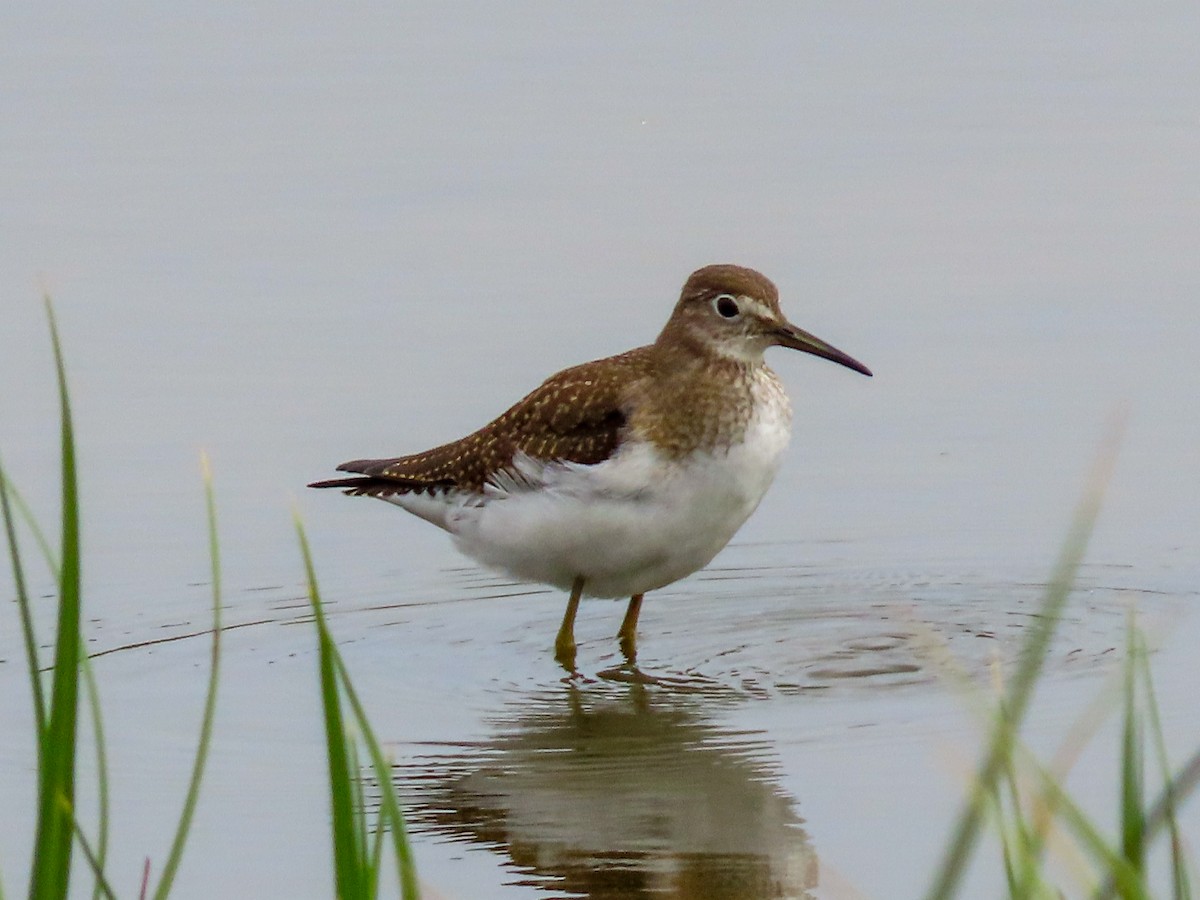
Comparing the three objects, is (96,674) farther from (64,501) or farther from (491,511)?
(64,501)

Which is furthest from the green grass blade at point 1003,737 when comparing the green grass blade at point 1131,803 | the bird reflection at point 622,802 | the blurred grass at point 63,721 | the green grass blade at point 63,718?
the bird reflection at point 622,802

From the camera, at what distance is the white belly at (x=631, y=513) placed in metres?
7.99

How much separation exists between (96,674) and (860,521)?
10.8 feet

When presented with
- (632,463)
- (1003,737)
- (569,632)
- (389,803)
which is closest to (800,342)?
(632,463)

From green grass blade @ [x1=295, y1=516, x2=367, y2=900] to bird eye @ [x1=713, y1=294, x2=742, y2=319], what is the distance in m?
5.38

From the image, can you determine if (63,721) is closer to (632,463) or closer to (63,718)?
(63,718)

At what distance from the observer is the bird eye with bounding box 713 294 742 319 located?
860 cm

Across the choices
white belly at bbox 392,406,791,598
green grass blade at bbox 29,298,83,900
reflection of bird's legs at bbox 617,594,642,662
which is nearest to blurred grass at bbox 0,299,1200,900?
green grass blade at bbox 29,298,83,900

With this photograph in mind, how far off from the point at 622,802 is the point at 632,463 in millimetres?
1774

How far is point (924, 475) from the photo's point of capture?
9.49 meters

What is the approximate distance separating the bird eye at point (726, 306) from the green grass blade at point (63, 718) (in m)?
5.33

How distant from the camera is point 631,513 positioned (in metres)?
8.02

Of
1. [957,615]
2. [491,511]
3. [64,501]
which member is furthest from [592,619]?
[64,501]

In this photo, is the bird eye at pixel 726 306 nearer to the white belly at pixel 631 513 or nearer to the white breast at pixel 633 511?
the white breast at pixel 633 511
